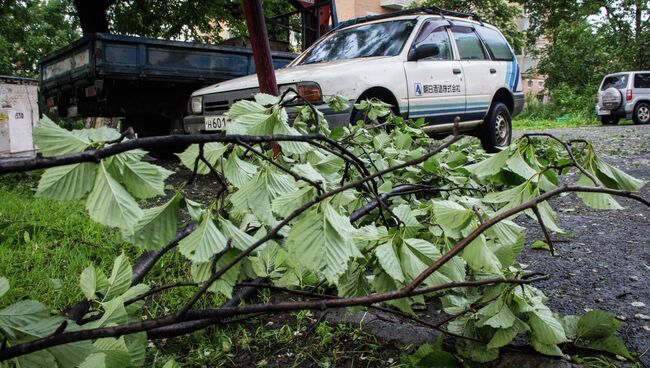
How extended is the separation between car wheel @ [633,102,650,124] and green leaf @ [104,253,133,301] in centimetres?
2156

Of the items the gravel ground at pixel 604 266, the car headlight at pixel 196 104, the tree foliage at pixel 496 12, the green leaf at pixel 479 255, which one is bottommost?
the gravel ground at pixel 604 266

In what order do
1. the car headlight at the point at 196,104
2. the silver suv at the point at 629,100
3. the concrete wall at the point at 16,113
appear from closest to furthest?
the car headlight at the point at 196,104 < the concrete wall at the point at 16,113 < the silver suv at the point at 629,100

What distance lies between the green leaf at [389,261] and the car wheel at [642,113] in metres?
21.4

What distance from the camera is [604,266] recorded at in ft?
7.09

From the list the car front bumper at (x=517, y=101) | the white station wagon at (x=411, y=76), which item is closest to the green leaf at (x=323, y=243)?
the white station wagon at (x=411, y=76)

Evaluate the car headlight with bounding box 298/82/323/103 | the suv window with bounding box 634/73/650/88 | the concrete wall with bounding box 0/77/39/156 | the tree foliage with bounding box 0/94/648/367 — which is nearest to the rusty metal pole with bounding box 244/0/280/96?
the tree foliage with bounding box 0/94/648/367

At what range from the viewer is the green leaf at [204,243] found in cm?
80

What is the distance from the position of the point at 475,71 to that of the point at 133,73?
4.46m

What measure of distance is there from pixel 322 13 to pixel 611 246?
791 centimetres

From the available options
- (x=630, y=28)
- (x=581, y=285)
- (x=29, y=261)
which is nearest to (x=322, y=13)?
(x=29, y=261)

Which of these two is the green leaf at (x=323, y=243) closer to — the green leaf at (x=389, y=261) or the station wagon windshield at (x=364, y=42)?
the green leaf at (x=389, y=261)

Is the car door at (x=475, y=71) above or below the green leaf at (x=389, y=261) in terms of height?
above

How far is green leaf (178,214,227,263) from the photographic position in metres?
0.80

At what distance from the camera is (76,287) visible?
2369 millimetres
